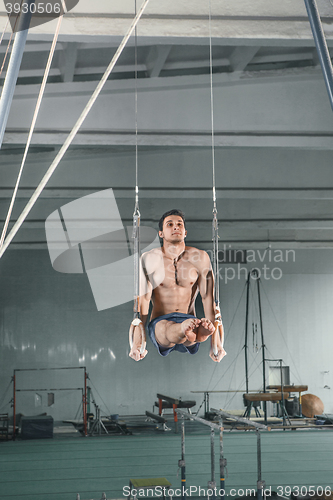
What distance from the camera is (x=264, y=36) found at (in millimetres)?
6414

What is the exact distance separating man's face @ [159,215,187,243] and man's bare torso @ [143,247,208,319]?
0.19 metres

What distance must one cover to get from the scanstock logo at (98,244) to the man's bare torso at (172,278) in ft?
18.5

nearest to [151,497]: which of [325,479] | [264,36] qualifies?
[325,479]

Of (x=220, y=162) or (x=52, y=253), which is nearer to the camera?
(x=220, y=162)

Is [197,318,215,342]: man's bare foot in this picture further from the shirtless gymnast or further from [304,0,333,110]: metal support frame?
[304,0,333,110]: metal support frame

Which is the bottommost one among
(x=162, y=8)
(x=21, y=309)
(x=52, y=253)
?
(x=21, y=309)

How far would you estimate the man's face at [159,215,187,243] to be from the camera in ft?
17.4

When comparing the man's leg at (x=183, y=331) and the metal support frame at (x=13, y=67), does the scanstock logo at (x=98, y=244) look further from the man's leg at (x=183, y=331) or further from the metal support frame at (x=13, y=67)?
the metal support frame at (x=13, y=67)

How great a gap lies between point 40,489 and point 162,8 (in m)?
7.30

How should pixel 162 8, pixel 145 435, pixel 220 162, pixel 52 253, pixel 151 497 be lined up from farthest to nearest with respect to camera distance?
pixel 52 253, pixel 145 435, pixel 220 162, pixel 151 497, pixel 162 8

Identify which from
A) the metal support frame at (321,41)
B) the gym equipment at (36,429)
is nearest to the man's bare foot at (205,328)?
the metal support frame at (321,41)

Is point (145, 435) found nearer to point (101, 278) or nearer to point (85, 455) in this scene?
point (85, 455)

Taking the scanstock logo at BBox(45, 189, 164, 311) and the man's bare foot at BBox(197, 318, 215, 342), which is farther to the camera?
the scanstock logo at BBox(45, 189, 164, 311)

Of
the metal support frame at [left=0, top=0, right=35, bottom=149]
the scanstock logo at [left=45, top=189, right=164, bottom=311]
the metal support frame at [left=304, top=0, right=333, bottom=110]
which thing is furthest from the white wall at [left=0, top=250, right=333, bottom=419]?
the metal support frame at [left=0, top=0, right=35, bottom=149]
